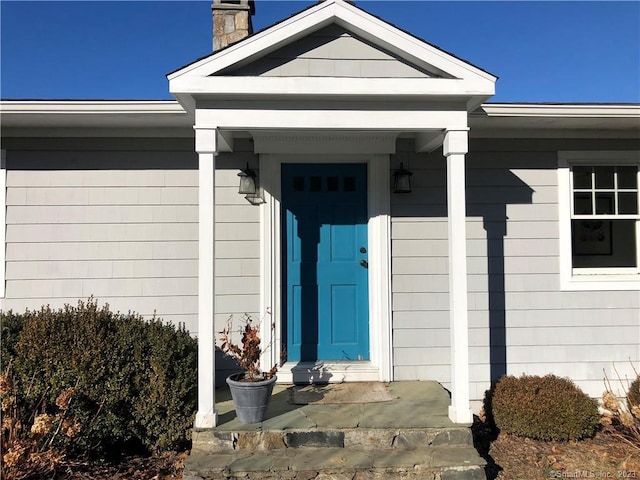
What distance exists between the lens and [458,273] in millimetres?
3584

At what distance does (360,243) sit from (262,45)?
2106mm

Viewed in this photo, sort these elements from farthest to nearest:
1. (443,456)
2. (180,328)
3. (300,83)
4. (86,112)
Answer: (180,328), (86,112), (300,83), (443,456)

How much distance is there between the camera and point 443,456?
10.7 ft

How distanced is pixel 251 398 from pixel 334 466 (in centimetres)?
76

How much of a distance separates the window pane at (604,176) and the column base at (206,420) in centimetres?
441

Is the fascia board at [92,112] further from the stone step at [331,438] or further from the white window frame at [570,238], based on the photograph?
the white window frame at [570,238]

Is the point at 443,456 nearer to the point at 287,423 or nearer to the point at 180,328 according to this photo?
the point at 287,423

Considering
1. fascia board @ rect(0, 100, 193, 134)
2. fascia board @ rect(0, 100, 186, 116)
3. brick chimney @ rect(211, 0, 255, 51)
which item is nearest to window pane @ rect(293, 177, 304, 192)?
fascia board @ rect(0, 100, 193, 134)

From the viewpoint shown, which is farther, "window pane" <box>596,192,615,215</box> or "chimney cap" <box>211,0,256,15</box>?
"chimney cap" <box>211,0,256,15</box>

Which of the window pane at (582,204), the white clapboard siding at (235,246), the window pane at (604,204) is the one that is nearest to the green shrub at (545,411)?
the window pane at (582,204)

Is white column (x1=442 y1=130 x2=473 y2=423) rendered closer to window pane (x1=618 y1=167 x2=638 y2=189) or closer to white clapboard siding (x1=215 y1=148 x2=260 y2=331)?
white clapboard siding (x1=215 y1=148 x2=260 y2=331)

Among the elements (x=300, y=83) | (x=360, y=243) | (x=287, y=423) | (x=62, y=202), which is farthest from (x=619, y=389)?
(x=62, y=202)

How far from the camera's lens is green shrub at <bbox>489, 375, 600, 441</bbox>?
12.8 feet

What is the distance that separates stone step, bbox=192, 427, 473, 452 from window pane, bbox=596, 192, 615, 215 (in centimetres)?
306
